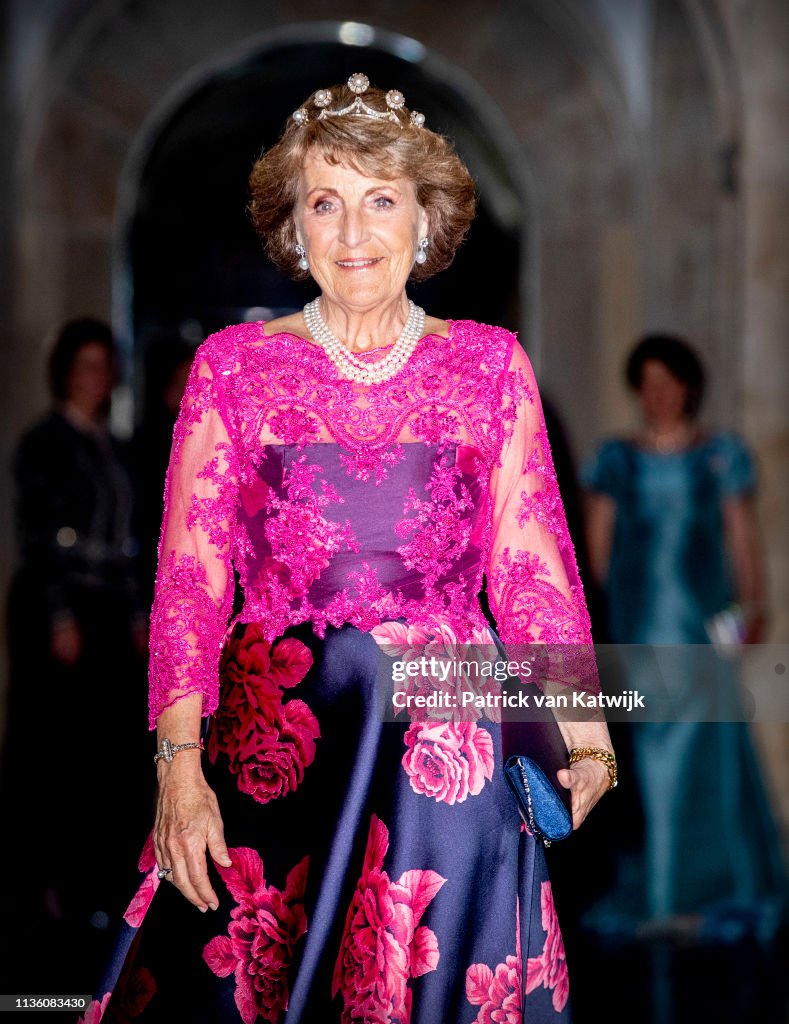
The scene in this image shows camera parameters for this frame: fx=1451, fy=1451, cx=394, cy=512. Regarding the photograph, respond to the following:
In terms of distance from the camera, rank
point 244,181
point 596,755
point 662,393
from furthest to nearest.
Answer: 1. point 244,181
2. point 662,393
3. point 596,755

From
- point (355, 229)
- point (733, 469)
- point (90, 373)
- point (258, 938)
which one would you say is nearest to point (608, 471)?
point (733, 469)

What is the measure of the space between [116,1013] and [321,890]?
35 cm

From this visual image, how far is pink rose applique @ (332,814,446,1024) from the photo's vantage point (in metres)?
2.00

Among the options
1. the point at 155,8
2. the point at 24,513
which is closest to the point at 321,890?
the point at 24,513

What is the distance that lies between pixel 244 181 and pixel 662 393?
2848mm

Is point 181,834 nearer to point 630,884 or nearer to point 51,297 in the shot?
point 630,884

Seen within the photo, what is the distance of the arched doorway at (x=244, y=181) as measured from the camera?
670 centimetres

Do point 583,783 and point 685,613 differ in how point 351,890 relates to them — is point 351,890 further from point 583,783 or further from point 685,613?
point 685,613

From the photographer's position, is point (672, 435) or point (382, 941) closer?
point (382, 941)

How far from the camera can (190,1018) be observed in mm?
2033

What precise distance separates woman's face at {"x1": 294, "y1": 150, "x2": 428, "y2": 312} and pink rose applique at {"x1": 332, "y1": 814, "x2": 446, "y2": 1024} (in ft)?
2.62

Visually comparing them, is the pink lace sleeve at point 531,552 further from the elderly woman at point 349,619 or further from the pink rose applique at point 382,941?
the pink rose applique at point 382,941

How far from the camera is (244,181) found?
700 cm

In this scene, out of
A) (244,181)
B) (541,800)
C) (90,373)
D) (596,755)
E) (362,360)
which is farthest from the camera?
(244,181)
